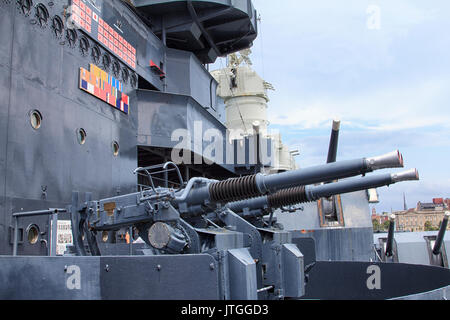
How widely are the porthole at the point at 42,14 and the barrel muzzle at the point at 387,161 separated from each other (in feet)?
21.0

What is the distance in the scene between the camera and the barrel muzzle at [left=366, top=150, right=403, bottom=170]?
5.05 metres

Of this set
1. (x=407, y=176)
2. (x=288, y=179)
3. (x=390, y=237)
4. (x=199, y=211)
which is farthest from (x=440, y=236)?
(x=199, y=211)

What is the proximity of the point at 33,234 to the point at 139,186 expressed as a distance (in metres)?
2.51

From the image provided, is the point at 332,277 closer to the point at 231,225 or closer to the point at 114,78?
the point at 231,225

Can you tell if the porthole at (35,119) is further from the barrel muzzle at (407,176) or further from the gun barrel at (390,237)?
the gun barrel at (390,237)

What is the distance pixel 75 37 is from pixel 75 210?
4572 mm

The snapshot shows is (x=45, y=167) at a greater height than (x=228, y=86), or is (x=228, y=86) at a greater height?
(x=228, y=86)

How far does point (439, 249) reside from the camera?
1244cm

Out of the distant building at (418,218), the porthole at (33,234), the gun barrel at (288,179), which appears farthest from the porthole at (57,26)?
the distant building at (418,218)

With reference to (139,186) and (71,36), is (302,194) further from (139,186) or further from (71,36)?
(71,36)

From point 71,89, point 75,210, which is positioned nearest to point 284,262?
point 75,210

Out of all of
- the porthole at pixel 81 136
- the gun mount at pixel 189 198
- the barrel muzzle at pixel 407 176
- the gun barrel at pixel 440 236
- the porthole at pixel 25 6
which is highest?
the porthole at pixel 25 6

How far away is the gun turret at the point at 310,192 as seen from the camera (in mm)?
7246

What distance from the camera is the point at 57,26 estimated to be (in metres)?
9.02
